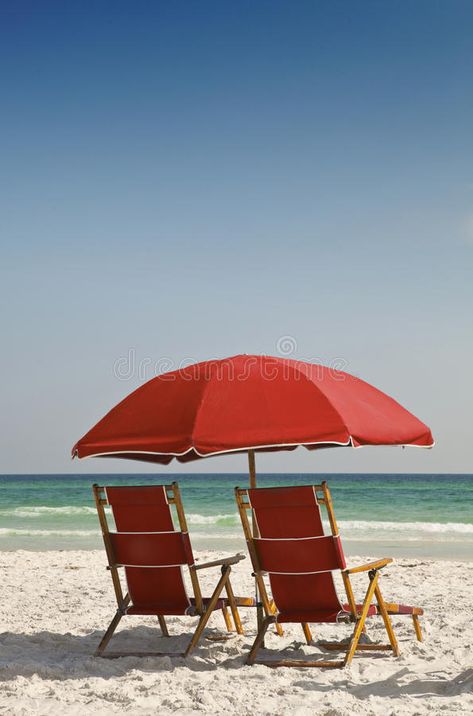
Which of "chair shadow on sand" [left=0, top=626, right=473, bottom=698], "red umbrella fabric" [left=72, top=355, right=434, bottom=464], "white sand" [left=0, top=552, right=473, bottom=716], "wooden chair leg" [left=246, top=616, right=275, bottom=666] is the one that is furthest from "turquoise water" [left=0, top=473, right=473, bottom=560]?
"red umbrella fabric" [left=72, top=355, right=434, bottom=464]

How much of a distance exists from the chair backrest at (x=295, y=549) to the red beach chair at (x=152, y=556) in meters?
0.24

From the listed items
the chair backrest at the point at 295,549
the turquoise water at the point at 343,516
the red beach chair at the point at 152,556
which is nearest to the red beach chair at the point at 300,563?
the chair backrest at the point at 295,549

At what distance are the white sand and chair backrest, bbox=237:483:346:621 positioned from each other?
38cm

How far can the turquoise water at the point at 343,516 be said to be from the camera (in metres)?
15.1

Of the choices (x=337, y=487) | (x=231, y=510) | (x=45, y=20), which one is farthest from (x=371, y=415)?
(x=337, y=487)

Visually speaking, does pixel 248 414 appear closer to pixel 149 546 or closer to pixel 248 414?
pixel 248 414

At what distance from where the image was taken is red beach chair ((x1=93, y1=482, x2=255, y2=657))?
15.2 feet

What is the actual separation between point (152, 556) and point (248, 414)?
3.79ft

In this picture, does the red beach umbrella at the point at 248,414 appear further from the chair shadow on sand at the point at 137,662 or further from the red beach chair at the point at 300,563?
the chair shadow on sand at the point at 137,662

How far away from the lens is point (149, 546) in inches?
186

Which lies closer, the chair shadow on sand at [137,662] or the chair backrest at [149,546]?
the chair shadow on sand at [137,662]

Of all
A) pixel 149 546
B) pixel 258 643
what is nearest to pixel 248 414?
pixel 149 546

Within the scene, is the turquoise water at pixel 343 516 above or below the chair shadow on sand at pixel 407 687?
below

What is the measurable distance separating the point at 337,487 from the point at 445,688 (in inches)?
1396
